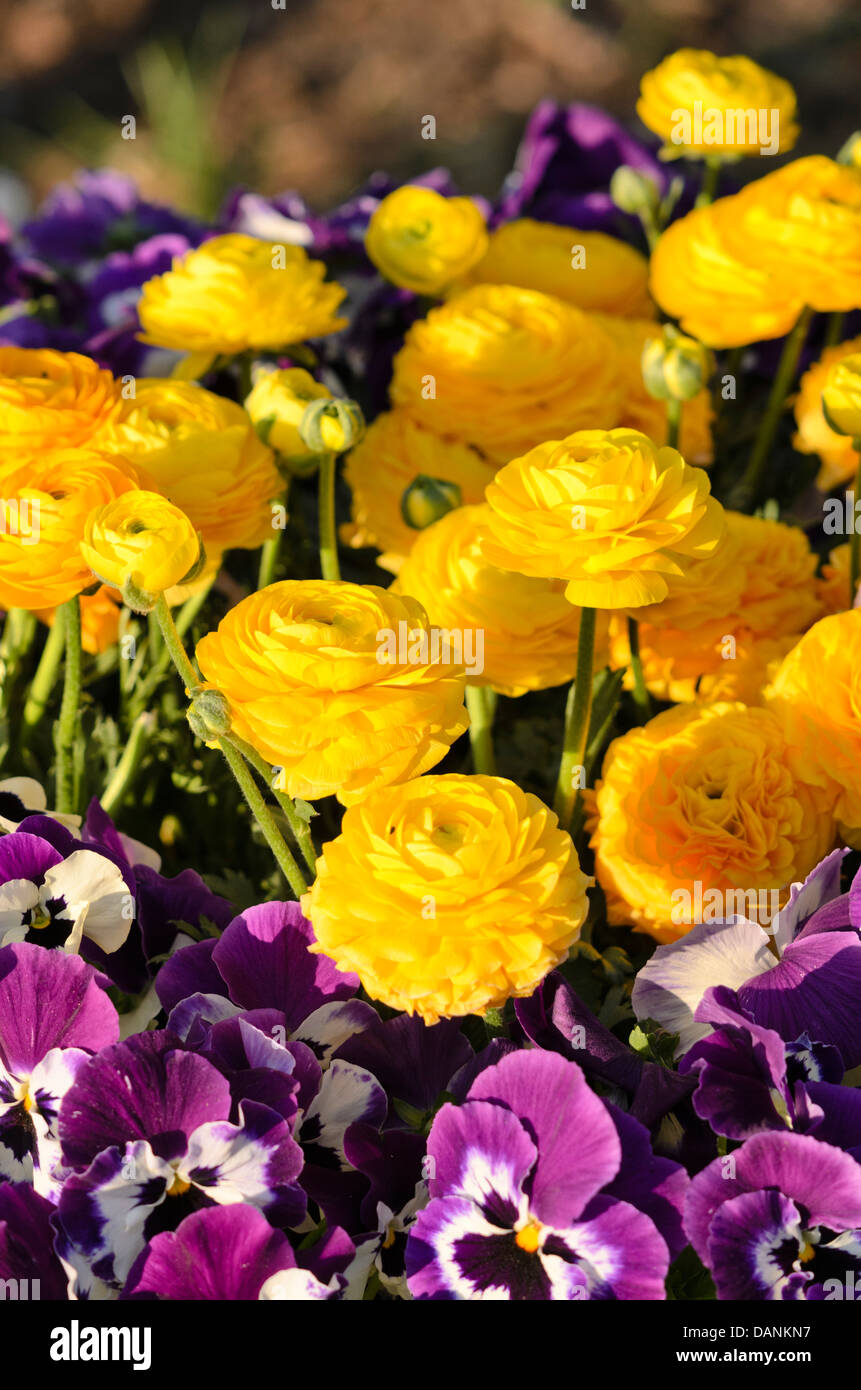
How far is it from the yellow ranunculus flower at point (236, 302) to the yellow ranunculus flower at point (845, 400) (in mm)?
363

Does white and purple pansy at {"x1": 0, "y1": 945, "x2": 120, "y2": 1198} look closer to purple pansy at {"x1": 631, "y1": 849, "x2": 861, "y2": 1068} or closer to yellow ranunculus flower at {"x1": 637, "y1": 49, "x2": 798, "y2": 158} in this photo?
purple pansy at {"x1": 631, "y1": 849, "x2": 861, "y2": 1068}

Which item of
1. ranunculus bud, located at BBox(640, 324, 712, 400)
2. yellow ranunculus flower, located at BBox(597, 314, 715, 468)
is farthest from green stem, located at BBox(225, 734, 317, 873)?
yellow ranunculus flower, located at BBox(597, 314, 715, 468)

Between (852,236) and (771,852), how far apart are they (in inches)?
19.0

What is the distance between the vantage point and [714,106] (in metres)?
1.09

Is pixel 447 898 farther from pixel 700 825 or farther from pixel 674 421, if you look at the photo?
pixel 674 421

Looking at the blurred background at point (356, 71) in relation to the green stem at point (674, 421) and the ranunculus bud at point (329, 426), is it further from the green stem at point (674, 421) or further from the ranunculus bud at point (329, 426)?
the ranunculus bud at point (329, 426)

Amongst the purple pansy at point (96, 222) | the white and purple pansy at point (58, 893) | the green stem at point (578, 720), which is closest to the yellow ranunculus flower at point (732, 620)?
the green stem at point (578, 720)

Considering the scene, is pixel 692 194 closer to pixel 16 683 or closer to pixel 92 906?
pixel 16 683

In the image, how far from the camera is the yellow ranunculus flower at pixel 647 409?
3.51 ft

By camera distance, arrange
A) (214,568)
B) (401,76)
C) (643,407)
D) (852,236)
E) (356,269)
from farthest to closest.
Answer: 1. (401,76)
2. (356,269)
3. (643,407)
4. (852,236)
5. (214,568)

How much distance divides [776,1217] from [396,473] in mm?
605

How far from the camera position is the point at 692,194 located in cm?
138

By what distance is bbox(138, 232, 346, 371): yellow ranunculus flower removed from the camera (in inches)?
36.0

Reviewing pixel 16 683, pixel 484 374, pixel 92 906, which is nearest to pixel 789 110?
pixel 484 374
